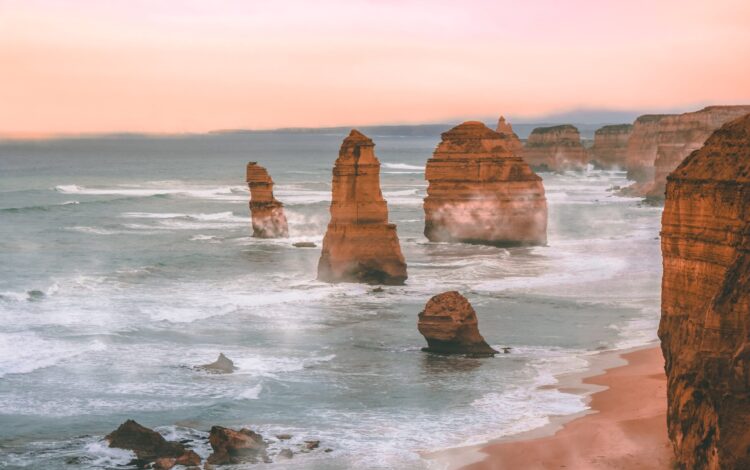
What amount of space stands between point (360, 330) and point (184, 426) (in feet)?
38.5

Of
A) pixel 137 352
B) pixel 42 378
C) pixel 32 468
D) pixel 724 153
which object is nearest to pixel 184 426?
pixel 32 468

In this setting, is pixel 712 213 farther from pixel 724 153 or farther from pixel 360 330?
pixel 360 330

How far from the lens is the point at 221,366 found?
30094 mm

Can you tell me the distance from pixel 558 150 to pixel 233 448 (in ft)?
451

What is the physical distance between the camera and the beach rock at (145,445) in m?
22.1

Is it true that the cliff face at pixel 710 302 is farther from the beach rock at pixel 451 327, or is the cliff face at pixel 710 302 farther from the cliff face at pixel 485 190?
the cliff face at pixel 485 190

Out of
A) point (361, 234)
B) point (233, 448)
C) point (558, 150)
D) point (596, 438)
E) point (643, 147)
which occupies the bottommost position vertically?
point (596, 438)

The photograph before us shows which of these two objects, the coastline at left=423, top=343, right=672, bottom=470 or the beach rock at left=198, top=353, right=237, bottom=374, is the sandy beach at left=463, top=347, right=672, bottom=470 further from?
the beach rock at left=198, top=353, right=237, bottom=374

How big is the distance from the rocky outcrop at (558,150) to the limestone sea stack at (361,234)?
11289 centimetres

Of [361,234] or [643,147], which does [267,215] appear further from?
[643,147]

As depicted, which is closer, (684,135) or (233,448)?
(233,448)

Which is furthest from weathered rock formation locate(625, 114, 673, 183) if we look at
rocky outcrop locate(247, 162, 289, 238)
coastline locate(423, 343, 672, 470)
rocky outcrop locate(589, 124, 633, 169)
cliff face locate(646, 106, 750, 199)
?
coastline locate(423, 343, 672, 470)

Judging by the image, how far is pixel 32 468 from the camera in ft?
71.9

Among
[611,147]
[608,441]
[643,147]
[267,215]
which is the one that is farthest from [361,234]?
[611,147]
